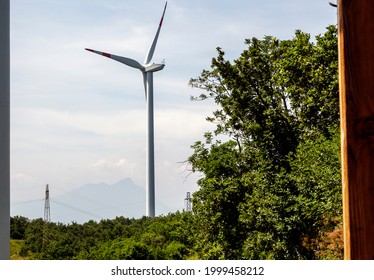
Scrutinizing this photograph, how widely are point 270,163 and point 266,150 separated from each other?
66 centimetres

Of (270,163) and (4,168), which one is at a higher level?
(270,163)

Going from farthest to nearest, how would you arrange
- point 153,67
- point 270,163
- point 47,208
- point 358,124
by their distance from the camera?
point 153,67
point 47,208
point 270,163
point 358,124

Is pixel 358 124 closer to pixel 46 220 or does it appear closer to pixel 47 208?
pixel 46 220

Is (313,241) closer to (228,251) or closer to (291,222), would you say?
(291,222)

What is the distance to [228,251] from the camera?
58.1ft

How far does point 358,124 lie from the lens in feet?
5.28

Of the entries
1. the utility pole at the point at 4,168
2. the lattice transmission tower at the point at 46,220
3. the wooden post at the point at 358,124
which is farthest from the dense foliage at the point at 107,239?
the wooden post at the point at 358,124

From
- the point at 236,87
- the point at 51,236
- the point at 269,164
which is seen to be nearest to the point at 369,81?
the point at 269,164

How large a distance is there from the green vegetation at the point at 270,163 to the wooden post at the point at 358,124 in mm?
11870

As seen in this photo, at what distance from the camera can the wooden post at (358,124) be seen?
158cm

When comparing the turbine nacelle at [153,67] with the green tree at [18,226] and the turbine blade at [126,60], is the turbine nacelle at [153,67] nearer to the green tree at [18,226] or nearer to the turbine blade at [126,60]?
the turbine blade at [126,60]

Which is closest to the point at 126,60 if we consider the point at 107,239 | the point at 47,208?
the point at 47,208

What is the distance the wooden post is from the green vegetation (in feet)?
38.9
